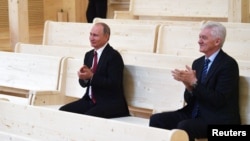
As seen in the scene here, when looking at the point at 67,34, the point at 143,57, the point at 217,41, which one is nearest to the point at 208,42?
the point at 217,41

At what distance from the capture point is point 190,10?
6312 millimetres

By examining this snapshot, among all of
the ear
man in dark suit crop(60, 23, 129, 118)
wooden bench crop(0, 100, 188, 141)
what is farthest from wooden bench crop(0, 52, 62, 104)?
the ear

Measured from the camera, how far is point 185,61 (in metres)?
4.29

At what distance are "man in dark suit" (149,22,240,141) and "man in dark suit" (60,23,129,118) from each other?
629mm

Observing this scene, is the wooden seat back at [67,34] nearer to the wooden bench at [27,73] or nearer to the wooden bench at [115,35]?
the wooden bench at [115,35]

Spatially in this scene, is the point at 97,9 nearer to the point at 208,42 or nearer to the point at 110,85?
the point at 110,85

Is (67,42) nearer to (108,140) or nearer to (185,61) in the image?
(185,61)

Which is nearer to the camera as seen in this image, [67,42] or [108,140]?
[108,140]

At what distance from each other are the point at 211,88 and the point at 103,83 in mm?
873

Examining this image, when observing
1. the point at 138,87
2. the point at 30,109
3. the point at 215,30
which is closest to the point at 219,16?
the point at 138,87

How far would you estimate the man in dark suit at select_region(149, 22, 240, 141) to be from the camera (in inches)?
123

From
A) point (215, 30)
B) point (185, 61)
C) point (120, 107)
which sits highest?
point (215, 30)

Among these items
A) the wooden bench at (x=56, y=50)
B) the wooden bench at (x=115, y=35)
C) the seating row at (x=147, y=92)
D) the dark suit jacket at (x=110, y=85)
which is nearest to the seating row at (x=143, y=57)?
the wooden bench at (x=56, y=50)

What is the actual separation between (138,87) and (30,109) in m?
1.21
